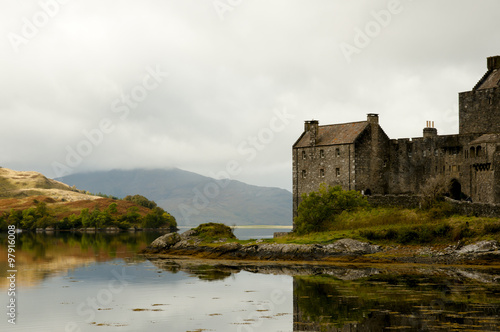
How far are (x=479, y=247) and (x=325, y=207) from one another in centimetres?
1876

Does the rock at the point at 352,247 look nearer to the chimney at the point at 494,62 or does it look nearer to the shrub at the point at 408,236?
the shrub at the point at 408,236

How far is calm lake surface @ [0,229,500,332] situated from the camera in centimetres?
2825

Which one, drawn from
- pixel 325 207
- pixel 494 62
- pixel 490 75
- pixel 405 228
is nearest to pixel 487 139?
pixel 490 75

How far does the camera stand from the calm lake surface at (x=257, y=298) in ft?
92.7

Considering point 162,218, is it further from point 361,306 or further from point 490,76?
point 361,306

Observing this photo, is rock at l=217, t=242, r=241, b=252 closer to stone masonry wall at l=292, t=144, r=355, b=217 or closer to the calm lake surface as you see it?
the calm lake surface

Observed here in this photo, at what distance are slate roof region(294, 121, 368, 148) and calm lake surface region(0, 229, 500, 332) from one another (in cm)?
2369

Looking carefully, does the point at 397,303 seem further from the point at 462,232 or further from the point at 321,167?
the point at 321,167

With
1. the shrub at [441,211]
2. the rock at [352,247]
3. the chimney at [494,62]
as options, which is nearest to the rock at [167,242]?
the rock at [352,247]

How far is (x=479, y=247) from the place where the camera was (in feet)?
168

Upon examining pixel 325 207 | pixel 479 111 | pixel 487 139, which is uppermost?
pixel 479 111

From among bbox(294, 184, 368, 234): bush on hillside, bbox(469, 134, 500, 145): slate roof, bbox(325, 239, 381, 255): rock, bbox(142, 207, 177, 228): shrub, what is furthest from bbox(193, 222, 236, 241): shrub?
bbox(142, 207, 177, 228): shrub

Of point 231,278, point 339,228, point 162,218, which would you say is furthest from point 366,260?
point 162,218

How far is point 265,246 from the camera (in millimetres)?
62062
